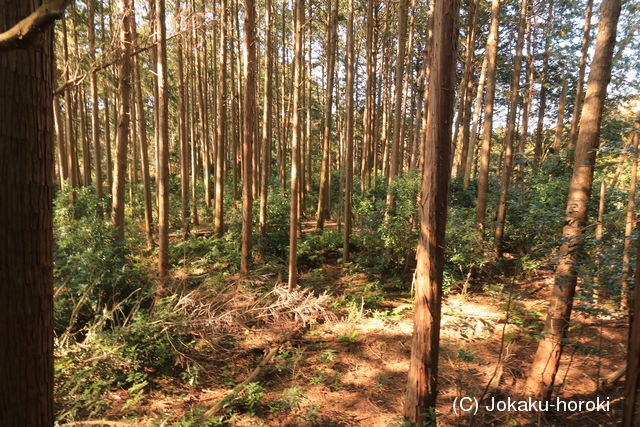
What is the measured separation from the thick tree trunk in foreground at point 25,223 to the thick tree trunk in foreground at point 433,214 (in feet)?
10.3

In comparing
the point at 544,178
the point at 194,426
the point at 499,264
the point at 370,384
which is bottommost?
the point at 370,384

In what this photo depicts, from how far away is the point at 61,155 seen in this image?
14.0 m

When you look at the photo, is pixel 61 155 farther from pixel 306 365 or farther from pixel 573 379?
pixel 573 379

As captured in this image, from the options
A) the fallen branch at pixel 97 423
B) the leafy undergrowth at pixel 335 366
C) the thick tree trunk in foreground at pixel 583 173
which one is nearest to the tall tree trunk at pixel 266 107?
the leafy undergrowth at pixel 335 366

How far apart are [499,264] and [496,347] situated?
11.8ft

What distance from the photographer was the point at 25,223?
1.37m

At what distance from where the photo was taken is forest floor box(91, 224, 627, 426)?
417 centimetres

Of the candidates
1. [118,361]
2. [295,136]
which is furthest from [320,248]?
[118,361]

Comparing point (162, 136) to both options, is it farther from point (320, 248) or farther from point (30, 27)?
point (320, 248)

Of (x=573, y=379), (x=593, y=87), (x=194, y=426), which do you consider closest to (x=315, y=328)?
(x=194, y=426)

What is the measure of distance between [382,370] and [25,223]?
578cm

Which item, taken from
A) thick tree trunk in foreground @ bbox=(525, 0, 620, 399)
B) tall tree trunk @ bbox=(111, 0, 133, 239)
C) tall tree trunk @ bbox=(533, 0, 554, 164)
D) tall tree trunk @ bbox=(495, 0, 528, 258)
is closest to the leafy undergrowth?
thick tree trunk in foreground @ bbox=(525, 0, 620, 399)

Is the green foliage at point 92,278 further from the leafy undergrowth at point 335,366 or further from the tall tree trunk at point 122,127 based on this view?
the leafy undergrowth at point 335,366

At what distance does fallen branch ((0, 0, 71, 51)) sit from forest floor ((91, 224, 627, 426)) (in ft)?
13.2
